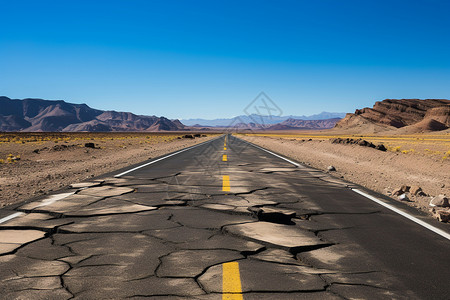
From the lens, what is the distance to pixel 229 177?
35.2 feet

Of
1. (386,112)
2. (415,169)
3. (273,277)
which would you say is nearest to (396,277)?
(273,277)

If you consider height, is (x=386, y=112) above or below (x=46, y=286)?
above

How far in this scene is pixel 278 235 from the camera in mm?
4852

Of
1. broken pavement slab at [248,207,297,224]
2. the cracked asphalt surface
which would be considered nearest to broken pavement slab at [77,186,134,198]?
the cracked asphalt surface

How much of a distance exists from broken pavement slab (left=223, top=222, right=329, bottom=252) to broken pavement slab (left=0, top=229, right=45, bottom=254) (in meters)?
2.54

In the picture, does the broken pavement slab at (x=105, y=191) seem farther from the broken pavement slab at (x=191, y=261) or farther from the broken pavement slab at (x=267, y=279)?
the broken pavement slab at (x=267, y=279)

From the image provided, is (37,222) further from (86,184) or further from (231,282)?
(86,184)

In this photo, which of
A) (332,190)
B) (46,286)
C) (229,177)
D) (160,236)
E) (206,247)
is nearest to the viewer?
(46,286)

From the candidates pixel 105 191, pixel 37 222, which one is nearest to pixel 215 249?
pixel 37 222

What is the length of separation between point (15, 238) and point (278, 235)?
135 inches

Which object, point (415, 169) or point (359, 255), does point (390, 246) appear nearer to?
point (359, 255)

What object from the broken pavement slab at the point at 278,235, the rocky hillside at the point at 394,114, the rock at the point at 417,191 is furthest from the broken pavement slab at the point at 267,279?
the rocky hillside at the point at 394,114

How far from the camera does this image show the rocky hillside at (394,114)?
136m

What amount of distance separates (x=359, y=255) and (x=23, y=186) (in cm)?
886
